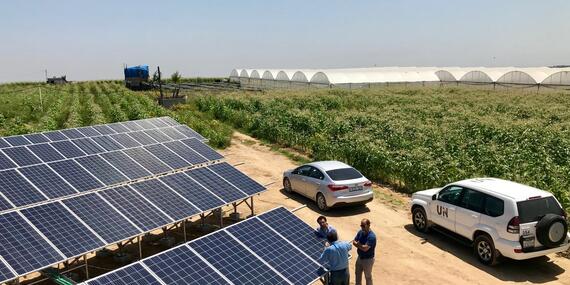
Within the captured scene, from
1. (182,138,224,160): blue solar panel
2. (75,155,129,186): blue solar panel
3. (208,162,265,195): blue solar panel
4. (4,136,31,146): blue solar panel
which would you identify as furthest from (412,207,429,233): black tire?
(4,136,31,146): blue solar panel

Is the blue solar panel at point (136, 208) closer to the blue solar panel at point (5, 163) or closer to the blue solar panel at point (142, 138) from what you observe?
the blue solar panel at point (5, 163)

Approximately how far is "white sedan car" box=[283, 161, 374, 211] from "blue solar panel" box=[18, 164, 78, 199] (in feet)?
28.8

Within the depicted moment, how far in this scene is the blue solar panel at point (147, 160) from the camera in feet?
50.4

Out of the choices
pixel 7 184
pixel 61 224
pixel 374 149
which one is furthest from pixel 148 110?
pixel 61 224

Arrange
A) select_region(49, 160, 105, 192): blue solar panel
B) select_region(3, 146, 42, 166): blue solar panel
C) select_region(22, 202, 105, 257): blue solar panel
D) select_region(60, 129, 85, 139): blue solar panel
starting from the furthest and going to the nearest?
select_region(60, 129, 85, 139): blue solar panel, select_region(3, 146, 42, 166): blue solar panel, select_region(49, 160, 105, 192): blue solar panel, select_region(22, 202, 105, 257): blue solar panel

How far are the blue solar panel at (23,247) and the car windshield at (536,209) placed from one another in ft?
36.5

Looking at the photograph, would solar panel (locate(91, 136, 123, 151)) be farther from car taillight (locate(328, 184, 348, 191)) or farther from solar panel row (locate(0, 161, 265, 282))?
car taillight (locate(328, 184, 348, 191))

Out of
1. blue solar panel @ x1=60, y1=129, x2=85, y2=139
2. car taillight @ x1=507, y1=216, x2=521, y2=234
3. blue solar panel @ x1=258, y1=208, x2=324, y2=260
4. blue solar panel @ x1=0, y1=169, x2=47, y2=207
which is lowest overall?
car taillight @ x1=507, y1=216, x2=521, y2=234

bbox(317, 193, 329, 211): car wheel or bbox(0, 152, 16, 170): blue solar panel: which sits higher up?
bbox(0, 152, 16, 170): blue solar panel

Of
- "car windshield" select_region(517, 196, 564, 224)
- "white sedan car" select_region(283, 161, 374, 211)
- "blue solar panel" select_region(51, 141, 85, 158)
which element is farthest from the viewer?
"white sedan car" select_region(283, 161, 374, 211)

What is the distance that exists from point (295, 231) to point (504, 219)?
592 centimetres

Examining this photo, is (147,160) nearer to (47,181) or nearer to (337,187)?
(47,181)

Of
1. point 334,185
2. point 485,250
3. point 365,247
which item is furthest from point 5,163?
point 485,250

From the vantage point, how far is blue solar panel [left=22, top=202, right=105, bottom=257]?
920cm
